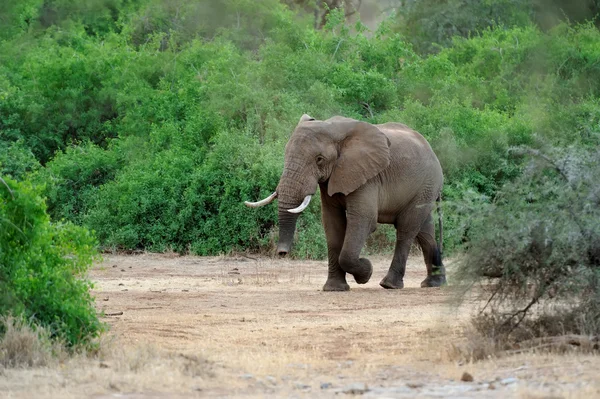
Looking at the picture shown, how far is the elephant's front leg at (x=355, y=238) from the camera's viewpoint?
15.3 metres

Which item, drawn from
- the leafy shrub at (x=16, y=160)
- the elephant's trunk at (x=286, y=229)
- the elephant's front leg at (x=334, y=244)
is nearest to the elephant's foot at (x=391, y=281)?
the elephant's front leg at (x=334, y=244)

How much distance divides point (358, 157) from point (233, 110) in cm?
868

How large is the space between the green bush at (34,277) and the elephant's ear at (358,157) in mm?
5912

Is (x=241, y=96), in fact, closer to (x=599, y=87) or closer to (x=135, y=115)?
(x=135, y=115)

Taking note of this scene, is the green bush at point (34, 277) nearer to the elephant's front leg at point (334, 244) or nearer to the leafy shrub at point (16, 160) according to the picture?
the elephant's front leg at point (334, 244)

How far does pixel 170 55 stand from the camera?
29172 mm

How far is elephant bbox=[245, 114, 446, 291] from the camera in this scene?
15258 millimetres

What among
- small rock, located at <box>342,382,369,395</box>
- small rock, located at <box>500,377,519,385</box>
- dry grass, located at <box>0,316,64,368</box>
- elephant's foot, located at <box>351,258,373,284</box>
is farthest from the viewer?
elephant's foot, located at <box>351,258,373,284</box>

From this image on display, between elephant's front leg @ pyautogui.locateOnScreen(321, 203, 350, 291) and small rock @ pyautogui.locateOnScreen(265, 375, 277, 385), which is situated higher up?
small rock @ pyautogui.locateOnScreen(265, 375, 277, 385)

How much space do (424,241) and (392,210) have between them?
0.81 meters

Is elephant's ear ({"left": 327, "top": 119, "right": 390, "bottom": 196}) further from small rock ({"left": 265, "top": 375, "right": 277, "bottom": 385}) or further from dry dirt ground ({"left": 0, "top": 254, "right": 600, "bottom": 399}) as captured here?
small rock ({"left": 265, "top": 375, "right": 277, "bottom": 385})

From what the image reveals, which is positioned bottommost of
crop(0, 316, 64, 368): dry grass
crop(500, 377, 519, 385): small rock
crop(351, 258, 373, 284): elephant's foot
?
crop(351, 258, 373, 284): elephant's foot

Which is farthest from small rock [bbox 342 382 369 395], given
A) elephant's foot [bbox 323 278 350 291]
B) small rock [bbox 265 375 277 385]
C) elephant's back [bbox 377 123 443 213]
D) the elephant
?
elephant's back [bbox 377 123 443 213]

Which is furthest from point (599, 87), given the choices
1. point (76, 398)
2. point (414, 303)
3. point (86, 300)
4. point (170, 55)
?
point (76, 398)
